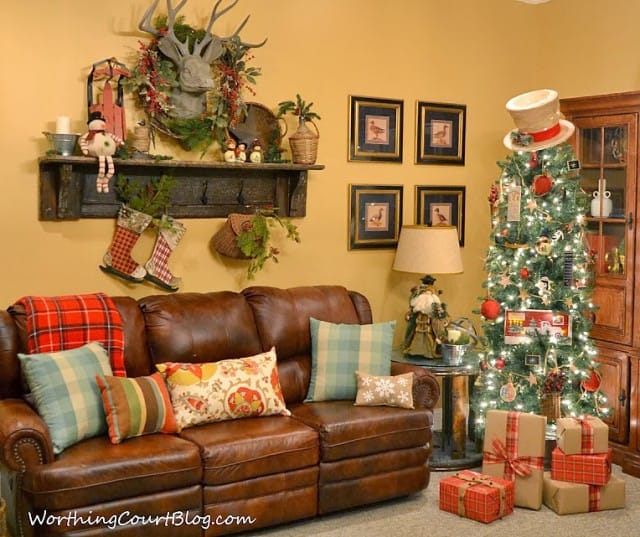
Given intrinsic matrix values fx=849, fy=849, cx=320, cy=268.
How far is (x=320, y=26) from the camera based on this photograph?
16.6 feet

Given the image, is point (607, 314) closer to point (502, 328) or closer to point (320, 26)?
point (502, 328)

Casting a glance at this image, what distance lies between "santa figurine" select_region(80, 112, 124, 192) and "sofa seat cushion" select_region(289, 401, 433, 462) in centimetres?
151

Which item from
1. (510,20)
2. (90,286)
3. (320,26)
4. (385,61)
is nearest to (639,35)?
(510,20)

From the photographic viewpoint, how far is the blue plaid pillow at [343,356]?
14.7 ft

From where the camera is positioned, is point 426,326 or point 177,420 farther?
point 426,326

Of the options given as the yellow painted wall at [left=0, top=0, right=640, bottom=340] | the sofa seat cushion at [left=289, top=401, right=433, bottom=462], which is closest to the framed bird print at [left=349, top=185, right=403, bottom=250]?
the yellow painted wall at [left=0, top=0, right=640, bottom=340]

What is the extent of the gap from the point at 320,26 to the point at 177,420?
2.53 m

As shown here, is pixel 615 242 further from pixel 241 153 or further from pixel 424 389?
pixel 241 153

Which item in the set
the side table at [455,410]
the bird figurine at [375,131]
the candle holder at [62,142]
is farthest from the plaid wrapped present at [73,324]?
the bird figurine at [375,131]

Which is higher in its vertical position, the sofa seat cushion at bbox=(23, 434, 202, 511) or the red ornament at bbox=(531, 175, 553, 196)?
the red ornament at bbox=(531, 175, 553, 196)

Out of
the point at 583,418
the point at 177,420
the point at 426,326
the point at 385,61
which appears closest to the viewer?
the point at 177,420

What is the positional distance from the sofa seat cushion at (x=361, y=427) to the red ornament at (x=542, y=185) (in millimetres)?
1504

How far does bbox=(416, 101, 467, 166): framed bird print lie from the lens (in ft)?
18.2

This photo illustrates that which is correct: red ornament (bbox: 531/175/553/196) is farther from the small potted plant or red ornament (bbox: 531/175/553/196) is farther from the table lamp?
the small potted plant
